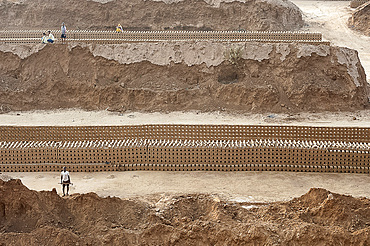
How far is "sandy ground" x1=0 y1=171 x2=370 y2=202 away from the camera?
12.4 meters

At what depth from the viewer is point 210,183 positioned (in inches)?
516

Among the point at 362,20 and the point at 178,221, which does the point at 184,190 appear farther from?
the point at 362,20

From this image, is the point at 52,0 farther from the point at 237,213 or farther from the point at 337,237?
the point at 337,237

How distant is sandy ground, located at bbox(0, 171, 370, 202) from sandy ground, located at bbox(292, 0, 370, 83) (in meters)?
11.6

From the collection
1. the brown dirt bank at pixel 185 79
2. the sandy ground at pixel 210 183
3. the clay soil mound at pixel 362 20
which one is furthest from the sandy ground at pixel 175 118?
the clay soil mound at pixel 362 20

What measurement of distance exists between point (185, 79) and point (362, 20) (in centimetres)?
1515

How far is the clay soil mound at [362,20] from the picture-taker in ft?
97.0

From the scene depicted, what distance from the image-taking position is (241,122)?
18609 mm

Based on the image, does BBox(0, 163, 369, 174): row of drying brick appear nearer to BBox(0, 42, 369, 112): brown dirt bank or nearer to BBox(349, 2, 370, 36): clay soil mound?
BBox(0, 42, 369, 112): brown dirt bank

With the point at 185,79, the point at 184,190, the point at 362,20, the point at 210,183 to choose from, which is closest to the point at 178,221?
the point at 184,190

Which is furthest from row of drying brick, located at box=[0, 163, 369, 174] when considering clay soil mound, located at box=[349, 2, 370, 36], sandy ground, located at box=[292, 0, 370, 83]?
clay soil mound, located at box=[349, 2, 370, 36]

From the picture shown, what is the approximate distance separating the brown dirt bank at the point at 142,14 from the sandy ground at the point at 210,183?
52.0 feet

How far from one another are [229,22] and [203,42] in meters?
7.12

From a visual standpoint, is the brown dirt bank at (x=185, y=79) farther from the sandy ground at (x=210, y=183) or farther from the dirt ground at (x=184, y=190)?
the sandy ground at (x=210, y=183)
